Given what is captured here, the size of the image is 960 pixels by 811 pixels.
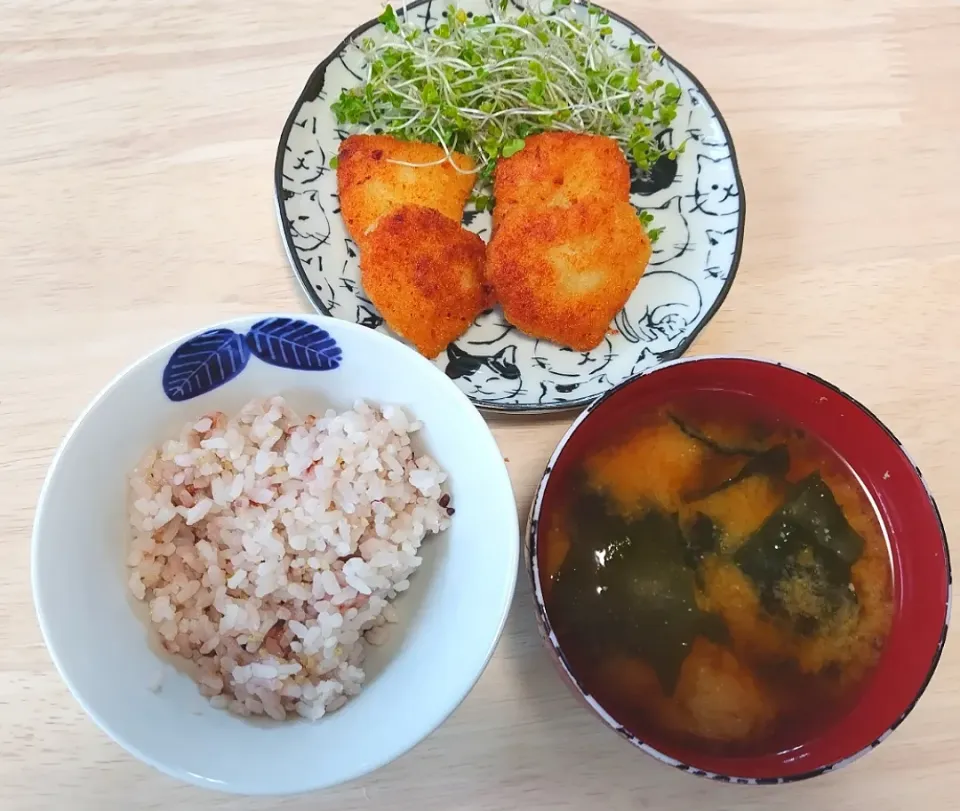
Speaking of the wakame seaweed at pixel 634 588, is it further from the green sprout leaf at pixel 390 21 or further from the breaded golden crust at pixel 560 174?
the green sprout leaf at pixel 390 21

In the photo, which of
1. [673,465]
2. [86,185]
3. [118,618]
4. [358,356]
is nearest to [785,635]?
[673,465]

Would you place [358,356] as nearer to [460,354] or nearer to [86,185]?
[460,354]

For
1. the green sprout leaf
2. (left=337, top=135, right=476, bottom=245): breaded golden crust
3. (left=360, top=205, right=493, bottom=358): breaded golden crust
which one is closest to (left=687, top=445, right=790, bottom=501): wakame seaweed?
(left=360, top=205, right=493, bottom=358): breaded golden crust

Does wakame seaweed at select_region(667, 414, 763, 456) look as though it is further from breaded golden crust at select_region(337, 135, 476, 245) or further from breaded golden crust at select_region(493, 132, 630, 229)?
breaded golden crust at select_region(337, 135, 476, 245)

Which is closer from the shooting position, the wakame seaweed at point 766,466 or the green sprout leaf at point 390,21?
the wakame seaweed at point 766,466

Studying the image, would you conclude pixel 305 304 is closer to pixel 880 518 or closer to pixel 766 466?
pixel 766 466

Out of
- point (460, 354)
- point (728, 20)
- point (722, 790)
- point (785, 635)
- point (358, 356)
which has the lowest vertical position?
point (722, 790)

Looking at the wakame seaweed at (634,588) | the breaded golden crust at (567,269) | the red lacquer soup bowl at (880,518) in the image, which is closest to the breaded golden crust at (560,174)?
the breaded golden crust at (567,269)
